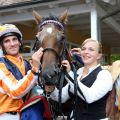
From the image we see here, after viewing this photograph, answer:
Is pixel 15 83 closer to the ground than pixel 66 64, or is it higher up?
closer to the ground

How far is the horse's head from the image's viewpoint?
3.02 metres

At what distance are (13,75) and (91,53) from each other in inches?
32.1

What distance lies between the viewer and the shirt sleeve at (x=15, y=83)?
3168 mm

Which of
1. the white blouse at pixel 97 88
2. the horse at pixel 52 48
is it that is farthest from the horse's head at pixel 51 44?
the white blouse at pixel 97 88

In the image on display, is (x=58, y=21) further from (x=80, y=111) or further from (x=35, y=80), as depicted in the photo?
(x=80, y=111)

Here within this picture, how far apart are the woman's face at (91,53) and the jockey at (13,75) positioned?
0.49 meters

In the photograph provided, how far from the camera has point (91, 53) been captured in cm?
336

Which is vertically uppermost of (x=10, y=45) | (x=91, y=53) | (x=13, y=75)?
(x=10, y=45)

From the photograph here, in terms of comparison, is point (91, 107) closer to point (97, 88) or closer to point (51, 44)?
point (97, 88)

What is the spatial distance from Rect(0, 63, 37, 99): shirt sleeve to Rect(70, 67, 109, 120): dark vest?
1.70 feet

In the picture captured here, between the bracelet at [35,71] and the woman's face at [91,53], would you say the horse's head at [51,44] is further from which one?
the woman's face at [91,53]

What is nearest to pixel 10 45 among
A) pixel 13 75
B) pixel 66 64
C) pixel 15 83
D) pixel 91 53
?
pixel 13 75

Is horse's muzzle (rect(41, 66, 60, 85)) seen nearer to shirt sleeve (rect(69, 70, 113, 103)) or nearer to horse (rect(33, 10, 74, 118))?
horse (rect(33, 10, 74, 118))

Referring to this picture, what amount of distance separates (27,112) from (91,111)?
0.63 meters
